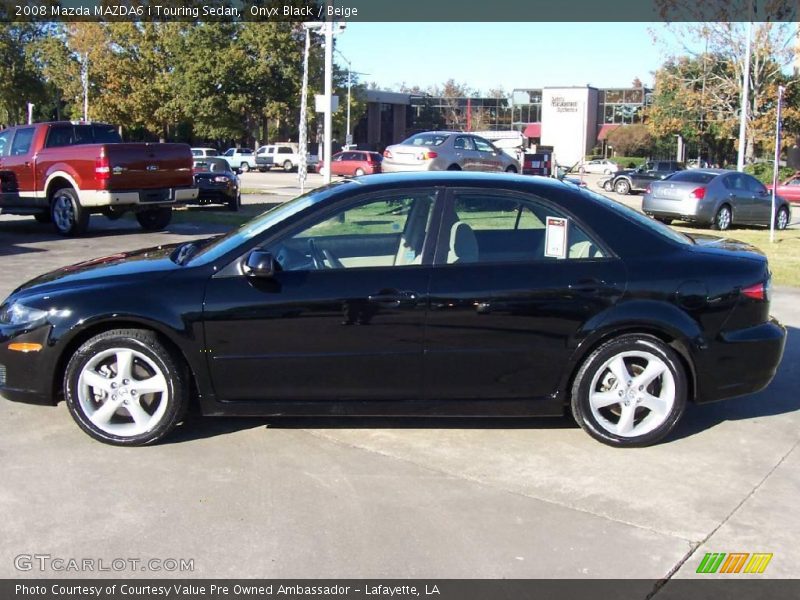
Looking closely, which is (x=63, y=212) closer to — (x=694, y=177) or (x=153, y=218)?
(x=153, y=218)

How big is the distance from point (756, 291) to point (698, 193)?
47.3 ft

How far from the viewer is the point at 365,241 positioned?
5.23 meters

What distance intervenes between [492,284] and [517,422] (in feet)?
3.55

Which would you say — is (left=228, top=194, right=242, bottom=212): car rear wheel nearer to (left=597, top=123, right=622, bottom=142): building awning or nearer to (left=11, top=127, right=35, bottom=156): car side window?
(left=11, top=127, right=35, bottom=156): car side window

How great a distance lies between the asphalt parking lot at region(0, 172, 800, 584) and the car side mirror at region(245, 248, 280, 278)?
3.39 ft

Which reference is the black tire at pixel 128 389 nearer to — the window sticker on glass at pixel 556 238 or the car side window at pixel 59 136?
the window sticker on glass at pixel 556 238

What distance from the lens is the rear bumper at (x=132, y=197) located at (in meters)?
14.0

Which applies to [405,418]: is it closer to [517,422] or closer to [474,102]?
[517,422]

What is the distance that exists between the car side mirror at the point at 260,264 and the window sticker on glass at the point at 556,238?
1627 millimetres

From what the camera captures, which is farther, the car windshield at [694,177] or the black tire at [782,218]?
the black tire at [782,218]

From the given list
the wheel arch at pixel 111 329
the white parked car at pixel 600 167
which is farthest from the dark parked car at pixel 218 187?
the white parked car at pixel 600 167

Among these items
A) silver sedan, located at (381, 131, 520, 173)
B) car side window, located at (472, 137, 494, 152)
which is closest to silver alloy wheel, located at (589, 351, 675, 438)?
silver sedan, located at (381, 131, 520, 173)

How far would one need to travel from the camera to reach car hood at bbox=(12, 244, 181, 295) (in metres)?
4.92
